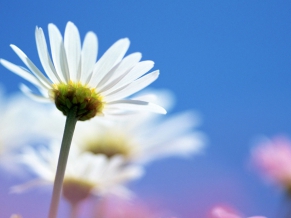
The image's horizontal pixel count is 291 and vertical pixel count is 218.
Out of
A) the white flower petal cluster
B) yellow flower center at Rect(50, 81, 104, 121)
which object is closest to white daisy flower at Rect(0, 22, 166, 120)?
yellow flower center at Rect(50, 81, 104, 121)

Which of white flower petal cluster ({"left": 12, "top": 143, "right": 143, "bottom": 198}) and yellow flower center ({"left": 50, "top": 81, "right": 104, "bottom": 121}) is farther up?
white flower petal cluster ({"left": 12, "top": 143, "right": 143, "bottom": 198})

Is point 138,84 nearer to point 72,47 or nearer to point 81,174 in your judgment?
point 72,47

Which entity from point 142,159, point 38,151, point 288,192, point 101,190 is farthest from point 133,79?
point 142,159

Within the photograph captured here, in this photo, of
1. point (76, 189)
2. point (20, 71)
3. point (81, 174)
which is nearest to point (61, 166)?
point (20, 71)

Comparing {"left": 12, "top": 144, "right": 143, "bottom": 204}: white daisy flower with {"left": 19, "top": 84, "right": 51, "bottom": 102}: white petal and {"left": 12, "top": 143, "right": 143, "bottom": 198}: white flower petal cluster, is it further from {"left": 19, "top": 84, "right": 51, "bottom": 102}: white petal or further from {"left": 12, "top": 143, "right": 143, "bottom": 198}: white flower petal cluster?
{"left": 19, "top": 84, "right": 51, "bottom": 102}: white petal

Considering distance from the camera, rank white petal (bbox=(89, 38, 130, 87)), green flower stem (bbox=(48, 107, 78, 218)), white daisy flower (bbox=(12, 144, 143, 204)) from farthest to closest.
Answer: white daisy flower (bbox=(12, 144, 143, 204)) → white petal (bbox=(89, 38, 130, 87)) → green flower stem (bbox=(48, 107, 78, 218))

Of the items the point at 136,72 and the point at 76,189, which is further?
the point at 76,189
